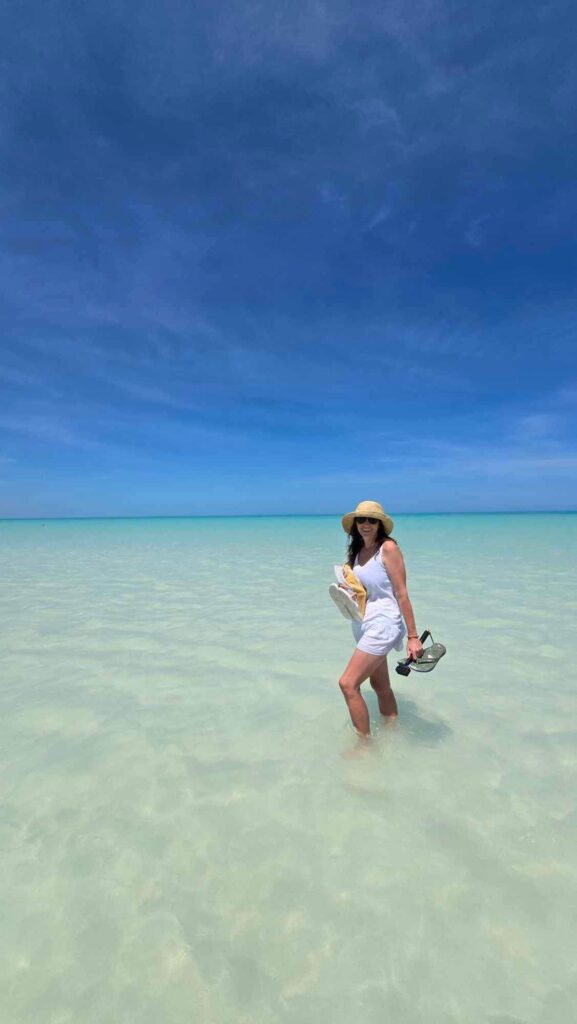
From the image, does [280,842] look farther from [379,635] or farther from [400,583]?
[400,583]

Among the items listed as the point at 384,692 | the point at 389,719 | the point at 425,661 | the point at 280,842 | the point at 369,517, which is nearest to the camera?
the point at 280,842

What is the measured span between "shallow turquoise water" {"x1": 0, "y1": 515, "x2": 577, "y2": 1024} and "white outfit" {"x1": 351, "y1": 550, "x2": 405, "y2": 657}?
3.60ft

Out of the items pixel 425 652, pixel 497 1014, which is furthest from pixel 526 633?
pixel 497 1014

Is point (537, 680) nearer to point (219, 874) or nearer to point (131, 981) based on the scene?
point (219, 874)

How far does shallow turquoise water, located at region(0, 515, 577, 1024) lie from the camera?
2.38m

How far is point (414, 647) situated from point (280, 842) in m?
1.78

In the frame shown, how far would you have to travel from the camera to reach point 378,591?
14.1ft

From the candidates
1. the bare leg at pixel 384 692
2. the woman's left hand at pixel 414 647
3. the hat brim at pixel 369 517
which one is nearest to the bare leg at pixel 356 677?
the woman's left hand at pixel 414 647

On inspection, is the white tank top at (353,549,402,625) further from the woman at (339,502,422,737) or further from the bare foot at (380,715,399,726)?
the bare foot at (380,715,399,726)

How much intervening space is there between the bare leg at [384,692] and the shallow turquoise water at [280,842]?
0.21 meters

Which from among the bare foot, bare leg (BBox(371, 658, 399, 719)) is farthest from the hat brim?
the bare foot

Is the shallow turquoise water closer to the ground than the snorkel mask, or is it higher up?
closer to the ground

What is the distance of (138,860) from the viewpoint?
3197mm

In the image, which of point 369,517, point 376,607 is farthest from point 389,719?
point 369,517
